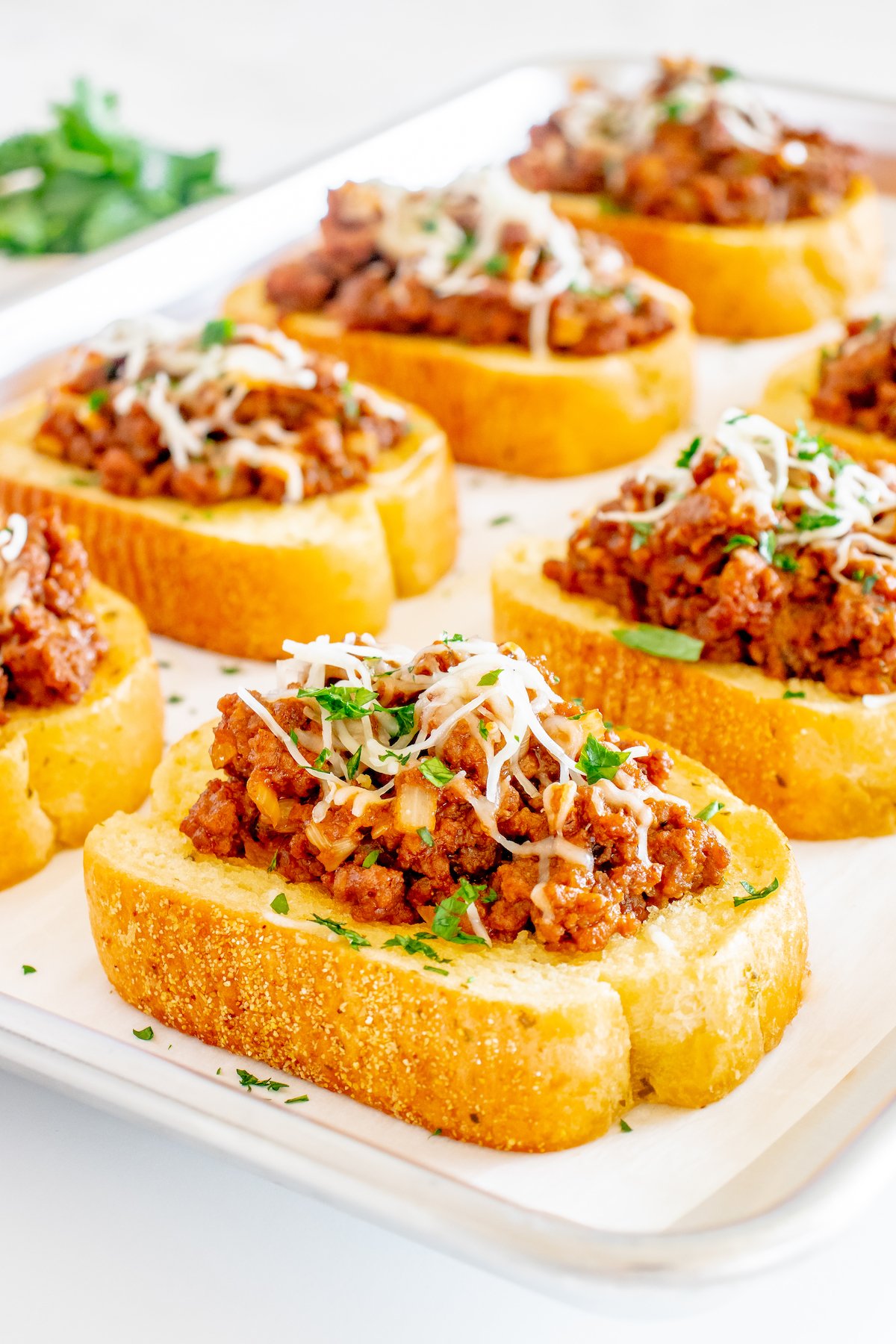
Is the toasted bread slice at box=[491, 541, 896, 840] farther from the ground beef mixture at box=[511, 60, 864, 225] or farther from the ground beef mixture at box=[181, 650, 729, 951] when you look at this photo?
the ground beef mixture at box=[511, 60, 864, 225]

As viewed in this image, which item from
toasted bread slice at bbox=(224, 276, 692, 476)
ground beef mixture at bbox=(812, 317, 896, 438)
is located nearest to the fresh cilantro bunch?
toasted bread slice at bbox=(224, 276, 692, 476)

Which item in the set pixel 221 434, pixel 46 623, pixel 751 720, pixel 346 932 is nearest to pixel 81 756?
pixel 46 623

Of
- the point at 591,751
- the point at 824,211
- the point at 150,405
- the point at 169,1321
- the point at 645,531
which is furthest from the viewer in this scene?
the point at 824,211

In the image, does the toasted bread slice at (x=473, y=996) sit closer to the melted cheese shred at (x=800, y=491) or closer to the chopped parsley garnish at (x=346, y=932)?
the chopped parsley garnish at (x=346, y=932)

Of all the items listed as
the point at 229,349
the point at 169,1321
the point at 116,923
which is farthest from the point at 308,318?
the point at 169,1321

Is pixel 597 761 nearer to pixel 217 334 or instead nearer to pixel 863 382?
pixel 217 334

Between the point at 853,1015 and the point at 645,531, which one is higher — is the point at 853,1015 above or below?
below

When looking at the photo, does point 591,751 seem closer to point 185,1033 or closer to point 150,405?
point 185,1033
